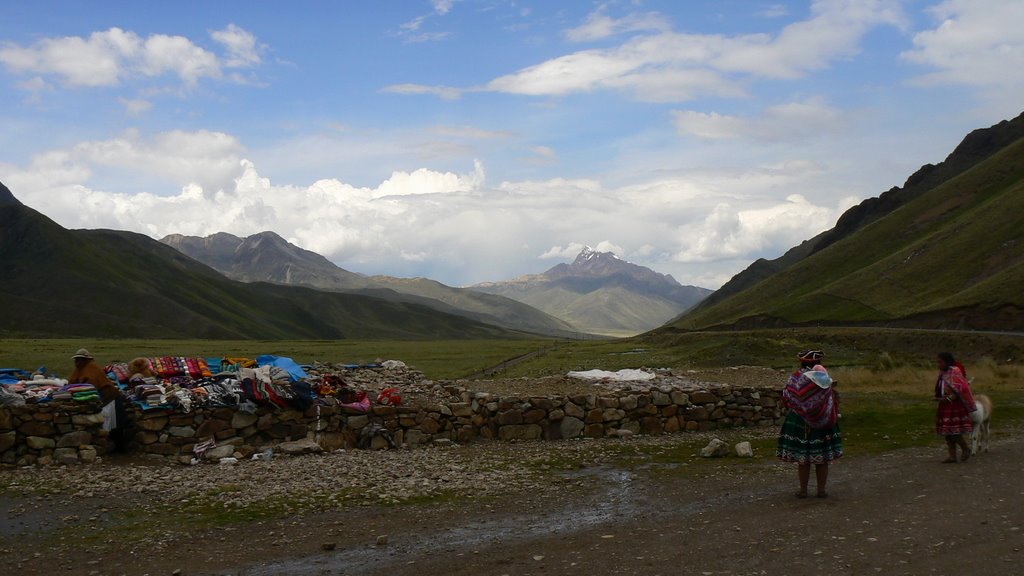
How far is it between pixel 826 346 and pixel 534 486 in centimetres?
5279

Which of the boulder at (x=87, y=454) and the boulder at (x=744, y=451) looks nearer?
the boulder at (x=87, y=454)

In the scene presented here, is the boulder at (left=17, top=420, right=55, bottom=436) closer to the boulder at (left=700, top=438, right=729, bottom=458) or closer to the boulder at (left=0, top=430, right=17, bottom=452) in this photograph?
the boulder at (left=0, top=430, right=17, bottom=452)

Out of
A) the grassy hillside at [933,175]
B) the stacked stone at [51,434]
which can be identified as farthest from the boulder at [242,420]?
the grassy hillside at [933,175]

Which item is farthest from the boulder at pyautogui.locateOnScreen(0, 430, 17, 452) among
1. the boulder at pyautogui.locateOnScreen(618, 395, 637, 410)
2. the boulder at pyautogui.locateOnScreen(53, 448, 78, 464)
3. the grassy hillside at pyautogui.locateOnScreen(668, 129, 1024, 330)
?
the grassy hillside at pyautogui.locateOnScreen(668, 129, 1024, 330)

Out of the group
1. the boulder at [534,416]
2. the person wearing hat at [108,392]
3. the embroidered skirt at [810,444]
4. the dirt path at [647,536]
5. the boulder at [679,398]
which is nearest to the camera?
the dirt path at [647,536]

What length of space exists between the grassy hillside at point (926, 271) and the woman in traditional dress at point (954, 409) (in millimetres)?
58923

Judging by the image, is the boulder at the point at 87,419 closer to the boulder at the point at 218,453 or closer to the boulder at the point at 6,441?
the boulder at the point at 6,441

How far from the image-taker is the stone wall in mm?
15922

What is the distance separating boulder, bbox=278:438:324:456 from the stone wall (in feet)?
0.10

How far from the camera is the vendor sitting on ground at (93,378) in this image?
1648 centimetres

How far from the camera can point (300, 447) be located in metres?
16.7

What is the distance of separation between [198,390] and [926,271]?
317ft

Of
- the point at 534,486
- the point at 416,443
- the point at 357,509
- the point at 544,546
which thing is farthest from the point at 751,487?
the point at 416,443

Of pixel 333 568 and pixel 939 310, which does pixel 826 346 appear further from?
pixel 333 568
